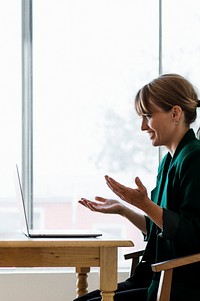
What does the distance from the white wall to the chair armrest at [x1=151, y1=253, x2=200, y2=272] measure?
181 centimetres

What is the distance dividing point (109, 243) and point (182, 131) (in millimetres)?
559

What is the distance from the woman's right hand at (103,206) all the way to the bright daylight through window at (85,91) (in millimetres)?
1375

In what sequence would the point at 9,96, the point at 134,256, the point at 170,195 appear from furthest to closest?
the point at 9,96, the point at 134,256, the point at 170,195

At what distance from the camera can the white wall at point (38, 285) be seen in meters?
3.85

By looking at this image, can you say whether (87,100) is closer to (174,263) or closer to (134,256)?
(134,256)

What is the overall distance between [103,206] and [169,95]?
1.68 feet

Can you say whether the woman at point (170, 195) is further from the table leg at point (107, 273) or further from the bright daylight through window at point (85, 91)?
the bright daylight through window at point (85, 91)

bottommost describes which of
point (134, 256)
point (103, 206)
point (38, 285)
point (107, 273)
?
point (38, 285)

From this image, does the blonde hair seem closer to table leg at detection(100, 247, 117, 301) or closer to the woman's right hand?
the woman's right hand

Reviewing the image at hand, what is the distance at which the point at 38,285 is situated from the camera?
388cm

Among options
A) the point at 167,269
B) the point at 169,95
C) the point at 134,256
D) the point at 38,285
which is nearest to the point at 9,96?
the point at 38,285

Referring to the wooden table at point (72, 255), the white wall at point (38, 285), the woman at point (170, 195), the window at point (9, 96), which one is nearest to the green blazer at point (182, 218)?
the woman at point (170, 195)

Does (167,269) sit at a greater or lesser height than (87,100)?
lesser

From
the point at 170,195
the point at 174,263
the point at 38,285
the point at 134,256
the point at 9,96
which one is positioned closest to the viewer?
the point at 174,263
